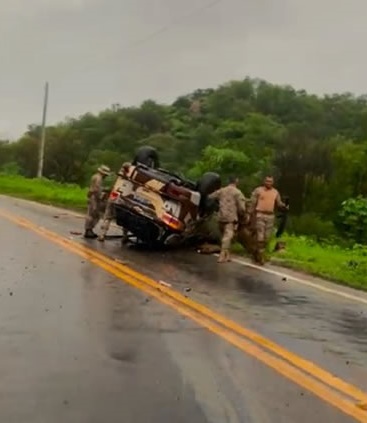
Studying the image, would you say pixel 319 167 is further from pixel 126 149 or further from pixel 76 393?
pixel 76 393

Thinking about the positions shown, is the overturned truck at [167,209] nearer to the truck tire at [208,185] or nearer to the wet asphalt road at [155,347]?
the truck tire at [208,185]

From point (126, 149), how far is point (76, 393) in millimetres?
73907

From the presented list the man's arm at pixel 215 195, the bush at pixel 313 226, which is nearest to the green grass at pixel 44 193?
the bush at pixel 313 226

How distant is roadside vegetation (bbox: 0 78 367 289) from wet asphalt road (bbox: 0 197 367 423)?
5.11m

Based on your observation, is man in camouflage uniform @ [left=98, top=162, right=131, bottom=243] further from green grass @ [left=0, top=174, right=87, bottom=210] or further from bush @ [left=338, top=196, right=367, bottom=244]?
bush @ [left=338, top=196, right=367, bottom=244]

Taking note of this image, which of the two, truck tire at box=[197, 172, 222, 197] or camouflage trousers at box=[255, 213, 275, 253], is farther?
truck tire at box=[197, 172, 222, 197]

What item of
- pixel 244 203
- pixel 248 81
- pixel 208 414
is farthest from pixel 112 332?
pixel 248 81

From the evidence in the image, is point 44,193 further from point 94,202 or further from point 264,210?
point 264,210

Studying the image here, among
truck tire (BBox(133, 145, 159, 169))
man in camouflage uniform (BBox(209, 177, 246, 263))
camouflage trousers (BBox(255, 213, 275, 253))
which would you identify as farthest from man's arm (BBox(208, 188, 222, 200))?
truck tire (BBox(133, 145, 159, 169))

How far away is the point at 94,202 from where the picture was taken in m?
18.7

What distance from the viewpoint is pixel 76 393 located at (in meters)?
6.25

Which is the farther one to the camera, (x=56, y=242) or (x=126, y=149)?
(x=126, y=149)

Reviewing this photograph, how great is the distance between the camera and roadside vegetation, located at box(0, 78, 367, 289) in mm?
46750

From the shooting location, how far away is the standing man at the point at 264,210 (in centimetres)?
1616
